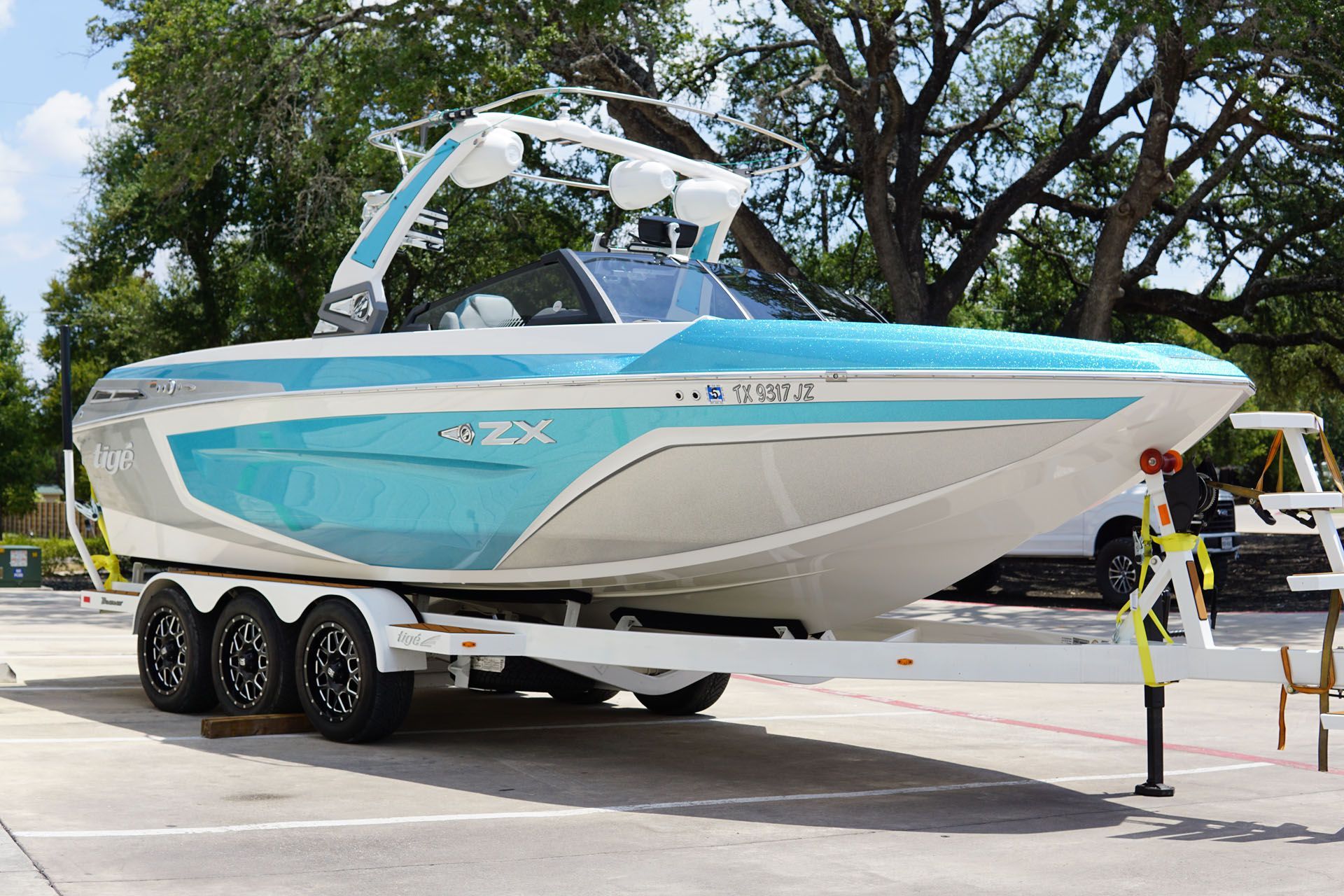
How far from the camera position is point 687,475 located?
6.40 m

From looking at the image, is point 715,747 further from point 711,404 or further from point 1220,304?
point 1220,304

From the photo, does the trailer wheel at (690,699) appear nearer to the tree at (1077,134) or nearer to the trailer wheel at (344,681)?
the trailer wheel at (344,681)

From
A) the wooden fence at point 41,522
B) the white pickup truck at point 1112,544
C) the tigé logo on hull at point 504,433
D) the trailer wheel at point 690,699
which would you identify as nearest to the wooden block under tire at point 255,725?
the tigé logo on hull at point 504,433

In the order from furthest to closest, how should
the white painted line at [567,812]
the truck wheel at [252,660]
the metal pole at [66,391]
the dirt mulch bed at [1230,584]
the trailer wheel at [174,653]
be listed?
the dirt mulch bed at [1230,584] → the metal pole at [66,391] → the trailer wheel at [174,653] → the truck wheel at [252,660] → the white painted line at [567,812]

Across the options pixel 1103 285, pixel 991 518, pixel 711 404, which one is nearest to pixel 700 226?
pixel 711 404

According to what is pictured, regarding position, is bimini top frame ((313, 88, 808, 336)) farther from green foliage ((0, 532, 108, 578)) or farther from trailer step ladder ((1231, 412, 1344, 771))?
green foliage ((0, 532, 108, 578))

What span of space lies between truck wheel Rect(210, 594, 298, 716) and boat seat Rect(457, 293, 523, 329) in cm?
203

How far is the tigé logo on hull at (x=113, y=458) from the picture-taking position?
921 centimetres

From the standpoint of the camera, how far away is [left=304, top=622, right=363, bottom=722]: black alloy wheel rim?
7.48m

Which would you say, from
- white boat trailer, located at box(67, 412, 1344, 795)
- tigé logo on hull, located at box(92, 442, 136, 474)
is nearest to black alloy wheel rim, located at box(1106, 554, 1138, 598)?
white boat trailer, located at box(67, 412, 1344, 795)

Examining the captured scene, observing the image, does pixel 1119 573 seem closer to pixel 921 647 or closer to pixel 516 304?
pixel 516 304

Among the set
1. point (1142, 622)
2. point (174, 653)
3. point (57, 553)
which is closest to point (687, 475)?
point (1142, 622)

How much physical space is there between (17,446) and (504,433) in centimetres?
→ 3371

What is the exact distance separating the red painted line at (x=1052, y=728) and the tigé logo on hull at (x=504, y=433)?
2623mm
